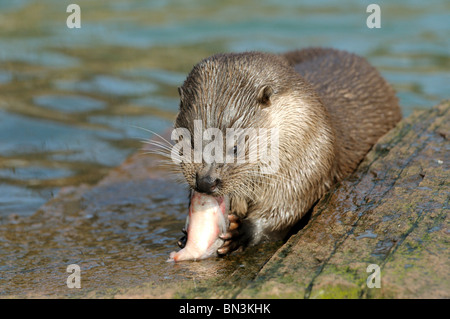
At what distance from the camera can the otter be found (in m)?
2.88

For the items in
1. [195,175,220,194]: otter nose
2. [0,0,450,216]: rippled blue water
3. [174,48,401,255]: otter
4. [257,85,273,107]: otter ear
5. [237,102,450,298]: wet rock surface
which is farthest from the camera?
[0,0,450,216]: rippled blue water

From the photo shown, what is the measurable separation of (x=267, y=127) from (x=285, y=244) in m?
0.52

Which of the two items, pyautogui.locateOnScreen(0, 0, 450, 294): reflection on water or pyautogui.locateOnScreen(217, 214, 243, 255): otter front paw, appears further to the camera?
pyautogui.locateOnScreen(0, 0, 450, 294): reflection on water

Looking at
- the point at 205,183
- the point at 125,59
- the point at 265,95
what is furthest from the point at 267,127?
the point at 125,59

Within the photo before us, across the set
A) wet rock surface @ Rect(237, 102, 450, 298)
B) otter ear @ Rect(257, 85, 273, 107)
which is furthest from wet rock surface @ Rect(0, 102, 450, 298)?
otter ear @ Rect(257, 85, 273, 107)

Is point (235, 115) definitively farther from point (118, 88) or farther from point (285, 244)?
point (118, 88)

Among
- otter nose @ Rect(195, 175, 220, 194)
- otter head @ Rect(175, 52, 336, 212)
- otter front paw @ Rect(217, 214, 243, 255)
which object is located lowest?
otter front paw @ Rect(217, 214, 243, 255)

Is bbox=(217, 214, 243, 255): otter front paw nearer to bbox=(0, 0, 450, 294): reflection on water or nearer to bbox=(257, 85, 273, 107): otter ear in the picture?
bbox=(0, 0, 450, 294): reflection on water

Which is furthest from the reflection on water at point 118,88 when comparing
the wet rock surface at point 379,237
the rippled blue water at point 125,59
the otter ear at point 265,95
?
the otter ear at point 265,95

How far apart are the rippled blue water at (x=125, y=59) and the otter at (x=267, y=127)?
1.54 m

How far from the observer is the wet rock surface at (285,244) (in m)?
2.38

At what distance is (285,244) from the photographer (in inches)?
110

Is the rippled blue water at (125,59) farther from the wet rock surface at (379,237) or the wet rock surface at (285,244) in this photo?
the wet rock surface at (379,237)

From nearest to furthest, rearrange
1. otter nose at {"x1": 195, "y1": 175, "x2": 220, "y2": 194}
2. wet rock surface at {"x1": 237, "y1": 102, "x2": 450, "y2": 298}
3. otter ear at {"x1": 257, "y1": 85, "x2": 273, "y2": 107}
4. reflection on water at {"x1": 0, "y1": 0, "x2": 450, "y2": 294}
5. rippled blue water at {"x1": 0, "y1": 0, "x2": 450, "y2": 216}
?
wet rock surface at {"x1": 237, "y1": 102, "x2": 450, "y2": 298}, otter nose at {"x1": 195, "y1": 175, "x2": 220, "y2": 194}, otter ear at {"x1": 257, "y1": 85, "x2": 273, "y2": 107}, reflection on water at {"x1": 0, "y1": 0, "x2": 450, "y2": 294}, rippled blue water at {"x1": 0, "y1": 0, "x2": 450, "y2": 216}
